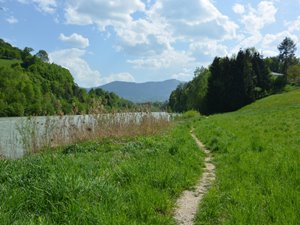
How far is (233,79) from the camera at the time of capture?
204ft

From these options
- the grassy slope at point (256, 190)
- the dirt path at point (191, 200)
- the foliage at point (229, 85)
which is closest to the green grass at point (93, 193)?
the dirt path at point (191, 200)

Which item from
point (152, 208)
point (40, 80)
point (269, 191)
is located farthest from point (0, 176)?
point (40, 80)

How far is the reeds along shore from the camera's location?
42.4ft

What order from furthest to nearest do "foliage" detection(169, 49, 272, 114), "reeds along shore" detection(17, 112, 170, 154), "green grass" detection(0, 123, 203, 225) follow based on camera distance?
"foliage" detection(169, 49, 272, 114) → "reeds along shore" detection(17, 112, 170, 154) → "green grass" detection(0, 123, 203, 225)

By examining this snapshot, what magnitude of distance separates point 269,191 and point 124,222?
2946mm

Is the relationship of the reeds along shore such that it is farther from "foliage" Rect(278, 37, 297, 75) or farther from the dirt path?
"foliage" Rect(278, 37, 297, 75)

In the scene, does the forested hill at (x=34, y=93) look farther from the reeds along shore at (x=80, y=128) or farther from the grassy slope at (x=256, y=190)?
the grassy slope at (x=256, y=190)

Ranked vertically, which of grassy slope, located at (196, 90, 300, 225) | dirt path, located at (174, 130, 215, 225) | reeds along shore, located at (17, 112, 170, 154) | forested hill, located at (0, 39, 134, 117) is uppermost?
forested hill, located at (0, 39, 134, 117)

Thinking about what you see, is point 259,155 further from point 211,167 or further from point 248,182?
point 248,182

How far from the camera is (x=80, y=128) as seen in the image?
1611cm

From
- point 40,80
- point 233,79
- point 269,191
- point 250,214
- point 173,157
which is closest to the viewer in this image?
point 250,214

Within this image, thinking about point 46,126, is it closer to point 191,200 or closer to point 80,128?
point 80,128

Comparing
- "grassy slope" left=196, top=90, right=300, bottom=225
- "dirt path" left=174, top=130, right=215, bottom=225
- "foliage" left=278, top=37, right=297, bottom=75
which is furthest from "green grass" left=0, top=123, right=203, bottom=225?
"foliage" left=278, top=37, right=297, bottom=75

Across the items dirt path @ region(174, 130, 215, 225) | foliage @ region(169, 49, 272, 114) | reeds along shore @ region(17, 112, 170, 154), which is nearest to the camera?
dirt path @ region(174, 130, 215, 225)
